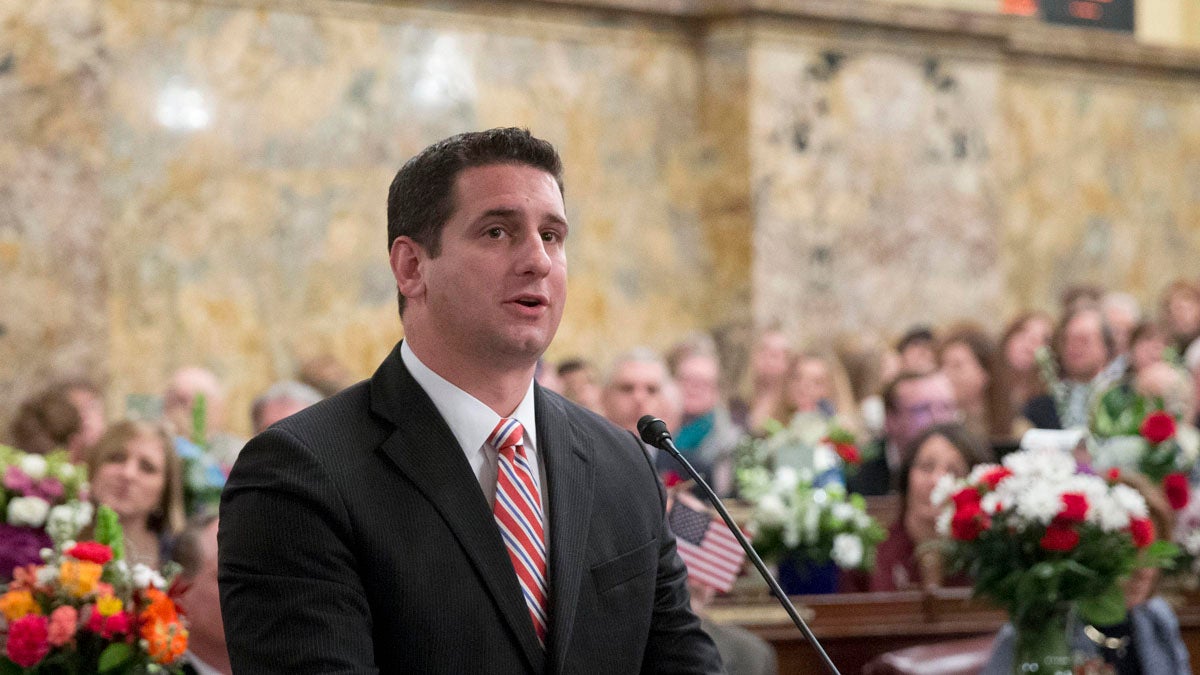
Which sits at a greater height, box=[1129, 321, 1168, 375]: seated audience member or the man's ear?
the man's ear

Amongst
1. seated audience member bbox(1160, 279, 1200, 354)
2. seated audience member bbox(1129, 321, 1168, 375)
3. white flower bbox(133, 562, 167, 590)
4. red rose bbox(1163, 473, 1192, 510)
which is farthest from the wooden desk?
seated audience member bbox(1160, 279, 1200, 354)

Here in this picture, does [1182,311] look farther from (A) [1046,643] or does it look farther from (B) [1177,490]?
(A) [1046,643]

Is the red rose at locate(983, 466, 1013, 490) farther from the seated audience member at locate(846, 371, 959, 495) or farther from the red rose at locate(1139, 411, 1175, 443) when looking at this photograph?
the seated audience member at locate(846, 371, 959, 495)

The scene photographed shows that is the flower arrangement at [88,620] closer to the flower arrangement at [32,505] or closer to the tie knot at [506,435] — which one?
the flower arrangement at [32,505]

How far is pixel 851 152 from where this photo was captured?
39.5 ft

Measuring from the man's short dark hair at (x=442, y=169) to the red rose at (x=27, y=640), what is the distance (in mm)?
2075

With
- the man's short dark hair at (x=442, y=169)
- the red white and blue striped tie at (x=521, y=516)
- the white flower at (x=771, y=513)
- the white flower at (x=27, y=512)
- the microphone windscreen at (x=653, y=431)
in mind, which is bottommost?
the white flower at (x=771, y=513)

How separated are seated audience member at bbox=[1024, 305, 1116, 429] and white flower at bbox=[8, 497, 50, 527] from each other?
17.5 ft

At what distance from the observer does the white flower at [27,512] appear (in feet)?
17.9

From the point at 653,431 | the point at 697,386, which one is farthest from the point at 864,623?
the point at 653,431

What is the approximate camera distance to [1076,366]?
29.9 feet

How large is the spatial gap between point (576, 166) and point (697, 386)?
3084 mm

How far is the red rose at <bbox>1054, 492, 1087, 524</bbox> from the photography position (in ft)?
17.6

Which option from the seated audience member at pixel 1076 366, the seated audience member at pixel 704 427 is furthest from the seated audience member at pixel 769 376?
the seated audience member at pixel 1076 366
